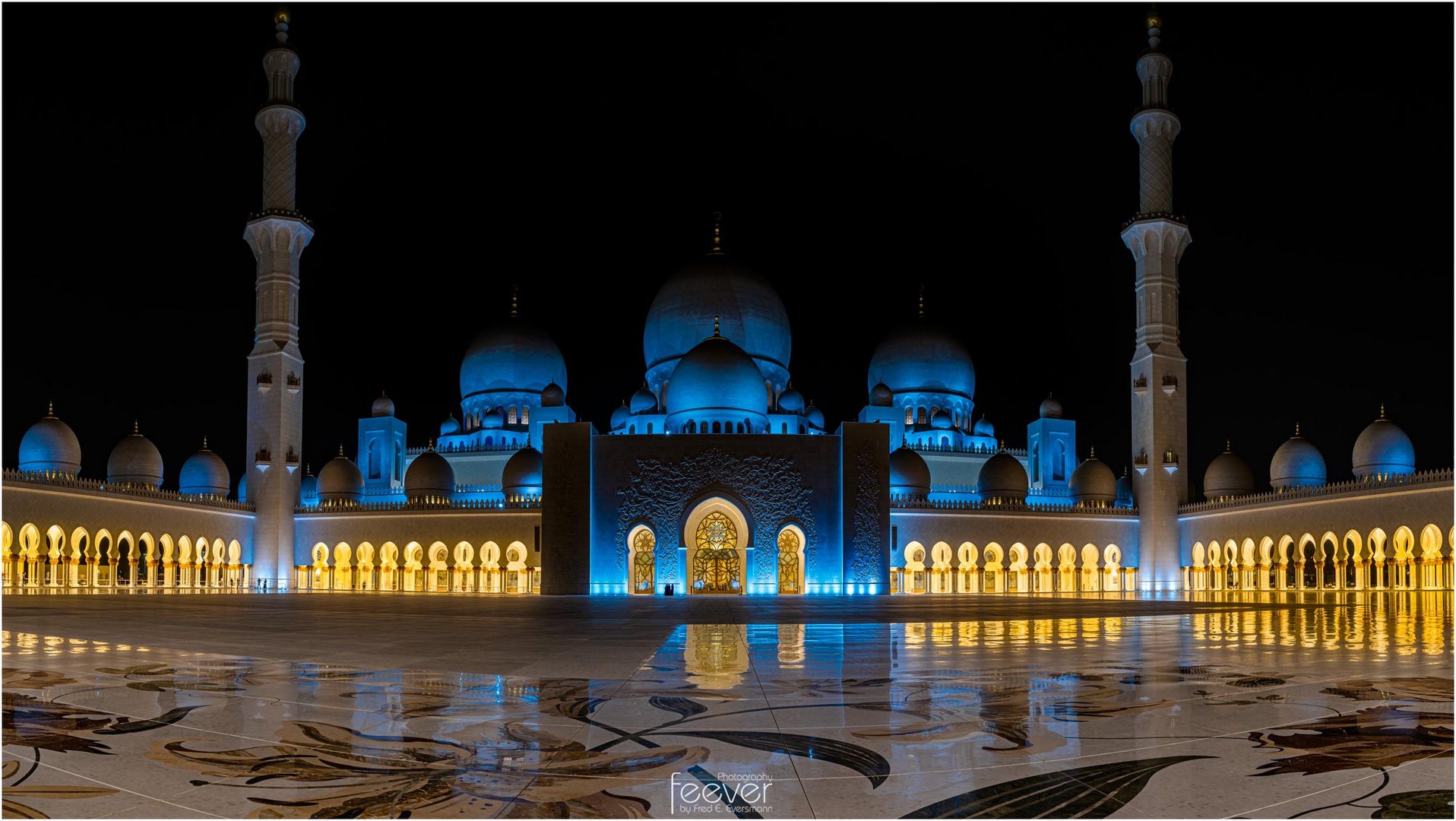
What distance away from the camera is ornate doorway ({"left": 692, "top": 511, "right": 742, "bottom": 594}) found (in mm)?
24750

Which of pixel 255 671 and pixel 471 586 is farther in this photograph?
pixel 471 586

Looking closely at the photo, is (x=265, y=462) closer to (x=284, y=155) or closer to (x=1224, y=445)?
(x=284, y=155)

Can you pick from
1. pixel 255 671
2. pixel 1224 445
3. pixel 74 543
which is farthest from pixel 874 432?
pixel 255 671

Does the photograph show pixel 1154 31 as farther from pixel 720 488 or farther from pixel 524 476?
pixel 524 476

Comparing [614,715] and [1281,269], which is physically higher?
[1281,269]

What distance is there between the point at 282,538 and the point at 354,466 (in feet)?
10.8

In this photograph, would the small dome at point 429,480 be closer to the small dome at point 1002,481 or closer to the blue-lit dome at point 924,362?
the blue-lit dome at point 924,362

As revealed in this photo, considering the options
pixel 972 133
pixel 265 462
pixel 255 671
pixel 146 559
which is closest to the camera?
pixel 255 671

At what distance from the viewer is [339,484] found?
104 feet

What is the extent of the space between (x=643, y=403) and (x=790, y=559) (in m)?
7.60

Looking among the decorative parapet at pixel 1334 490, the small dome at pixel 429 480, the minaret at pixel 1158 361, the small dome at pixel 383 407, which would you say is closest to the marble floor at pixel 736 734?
the decorative parapet at pixel 1334 490

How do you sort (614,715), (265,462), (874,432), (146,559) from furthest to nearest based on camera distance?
1. (265,462)
2. (146,559)
3. (874,432)
4. (614,715)

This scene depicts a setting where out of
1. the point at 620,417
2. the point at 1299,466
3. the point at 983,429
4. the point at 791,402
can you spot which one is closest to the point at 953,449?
the point at 983,429

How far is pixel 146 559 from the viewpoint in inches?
1072
